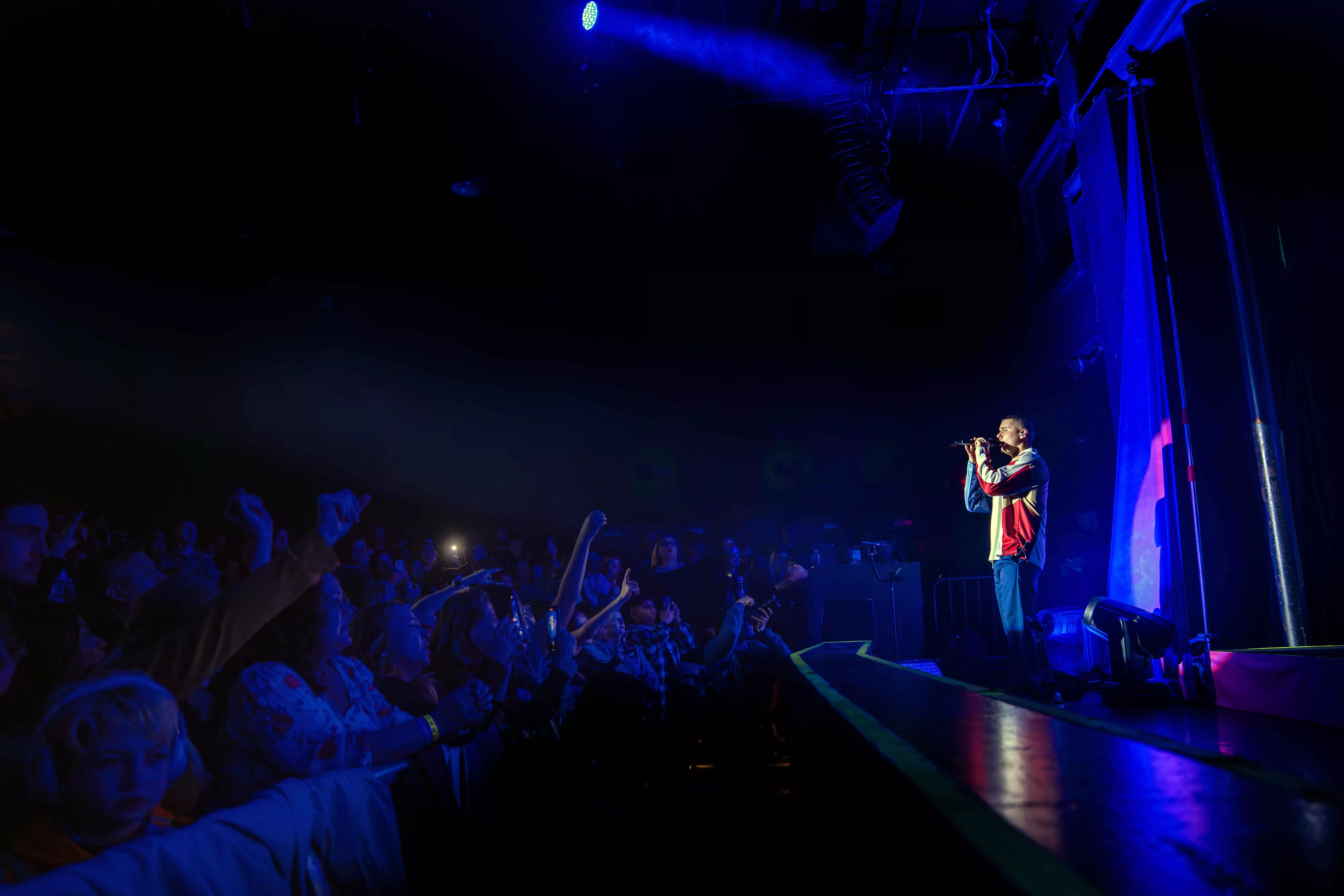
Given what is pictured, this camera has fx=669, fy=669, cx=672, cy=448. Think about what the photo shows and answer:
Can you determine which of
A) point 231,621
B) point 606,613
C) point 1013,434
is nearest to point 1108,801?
point 1013,434

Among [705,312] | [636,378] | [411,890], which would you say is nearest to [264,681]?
[411,890]

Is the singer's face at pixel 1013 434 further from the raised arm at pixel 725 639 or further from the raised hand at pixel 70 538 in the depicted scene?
the raised hand at pixel 70 538

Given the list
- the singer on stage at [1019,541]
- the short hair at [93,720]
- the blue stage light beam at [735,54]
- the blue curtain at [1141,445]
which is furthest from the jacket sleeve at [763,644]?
the blue stage light beam at [735,54]

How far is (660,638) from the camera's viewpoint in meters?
6.37

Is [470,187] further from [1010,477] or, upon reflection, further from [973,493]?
[1010,477]

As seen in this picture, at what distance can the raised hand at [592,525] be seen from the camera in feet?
24.1

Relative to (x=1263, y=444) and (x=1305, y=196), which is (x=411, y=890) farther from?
(x=1305, y=196)

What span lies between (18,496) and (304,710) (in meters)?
2.74

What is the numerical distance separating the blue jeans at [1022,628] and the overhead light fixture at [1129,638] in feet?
1.00

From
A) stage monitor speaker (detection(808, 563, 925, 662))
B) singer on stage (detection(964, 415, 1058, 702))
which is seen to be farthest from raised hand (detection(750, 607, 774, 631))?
singer on stage (detection(964, 415, 1058, 702))

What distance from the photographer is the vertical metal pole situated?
316cm

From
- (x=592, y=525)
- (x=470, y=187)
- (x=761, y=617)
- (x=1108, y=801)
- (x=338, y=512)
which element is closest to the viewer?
(x=1108, y=801)

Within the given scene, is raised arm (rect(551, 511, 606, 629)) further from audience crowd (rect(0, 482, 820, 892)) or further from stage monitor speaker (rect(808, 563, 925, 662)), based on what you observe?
stage monitor speaker (rect(808, 563, 925, 662))

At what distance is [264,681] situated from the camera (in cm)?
355
